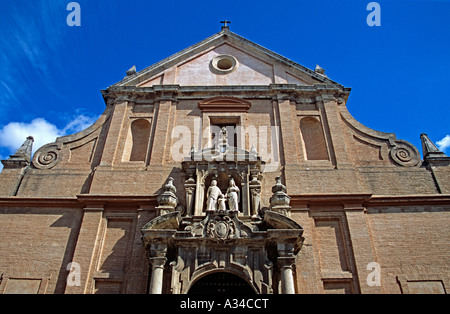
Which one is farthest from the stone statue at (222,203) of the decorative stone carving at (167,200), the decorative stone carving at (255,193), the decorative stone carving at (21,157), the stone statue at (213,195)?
the decorative stone carving at (21,157)

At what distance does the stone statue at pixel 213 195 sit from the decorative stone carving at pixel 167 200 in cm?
104

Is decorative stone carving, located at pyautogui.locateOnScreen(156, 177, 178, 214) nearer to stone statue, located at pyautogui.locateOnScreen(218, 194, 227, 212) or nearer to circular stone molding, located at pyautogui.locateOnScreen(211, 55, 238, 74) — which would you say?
stone statue, located at pyautogui.locateOnScreen(218, 194, 227, 212)

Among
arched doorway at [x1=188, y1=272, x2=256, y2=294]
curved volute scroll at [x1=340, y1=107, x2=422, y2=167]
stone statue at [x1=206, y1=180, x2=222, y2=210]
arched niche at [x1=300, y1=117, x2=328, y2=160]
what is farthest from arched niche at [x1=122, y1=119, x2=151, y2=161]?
curved volute scroll at [x1=340, y1=107, x2=422, y2=167]

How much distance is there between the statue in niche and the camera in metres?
11.0

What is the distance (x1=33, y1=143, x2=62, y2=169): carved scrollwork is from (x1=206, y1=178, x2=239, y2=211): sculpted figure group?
19.5 ft

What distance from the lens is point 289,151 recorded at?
13.0 m

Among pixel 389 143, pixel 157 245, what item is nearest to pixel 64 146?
pixel 157 245

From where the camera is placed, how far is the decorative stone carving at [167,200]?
11133 millimetres

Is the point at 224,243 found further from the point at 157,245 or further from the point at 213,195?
the point at 157,245

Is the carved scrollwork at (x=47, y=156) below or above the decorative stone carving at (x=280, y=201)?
above

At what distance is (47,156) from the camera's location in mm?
13312

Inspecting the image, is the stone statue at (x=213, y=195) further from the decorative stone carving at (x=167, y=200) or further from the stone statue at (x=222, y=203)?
the decorative stone carving at (x=167, y=200)

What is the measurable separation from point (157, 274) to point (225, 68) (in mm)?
9655
